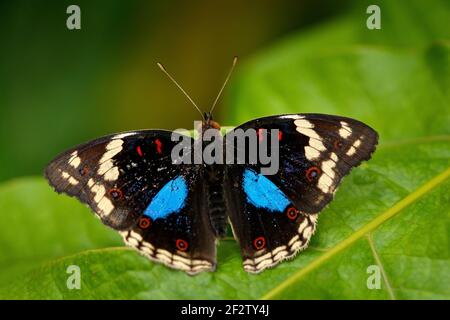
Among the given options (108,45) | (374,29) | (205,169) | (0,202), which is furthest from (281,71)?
(108,45)

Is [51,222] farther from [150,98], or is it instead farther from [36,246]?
[150,98]

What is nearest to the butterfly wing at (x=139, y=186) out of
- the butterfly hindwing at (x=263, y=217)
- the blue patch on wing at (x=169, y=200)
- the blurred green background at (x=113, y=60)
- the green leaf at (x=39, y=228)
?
the blue patch on wing at (x=169, y=200)

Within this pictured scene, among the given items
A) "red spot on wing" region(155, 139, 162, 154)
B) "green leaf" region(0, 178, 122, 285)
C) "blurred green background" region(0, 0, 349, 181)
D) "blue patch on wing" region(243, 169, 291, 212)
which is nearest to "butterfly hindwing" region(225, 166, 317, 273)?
"blue patch on wing" region(243, 169, 291, 212)

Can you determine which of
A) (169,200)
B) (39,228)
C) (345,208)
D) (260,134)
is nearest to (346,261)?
(345,208)

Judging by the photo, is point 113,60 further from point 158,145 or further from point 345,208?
point 345,208

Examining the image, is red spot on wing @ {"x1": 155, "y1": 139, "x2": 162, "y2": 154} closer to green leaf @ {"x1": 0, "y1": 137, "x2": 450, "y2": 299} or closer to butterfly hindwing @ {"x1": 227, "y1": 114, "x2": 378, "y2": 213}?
butterfly hindwing @ {"x1": 227, "y1": 114, "x2": 378, "y2": 213}
